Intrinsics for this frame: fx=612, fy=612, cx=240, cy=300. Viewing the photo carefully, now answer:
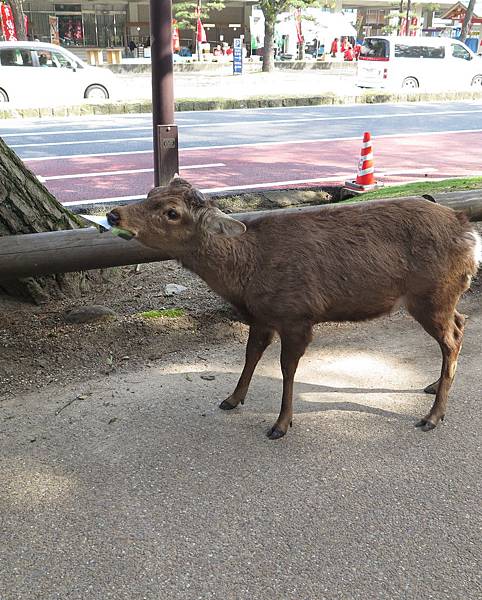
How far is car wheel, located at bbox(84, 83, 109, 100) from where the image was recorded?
19.2m

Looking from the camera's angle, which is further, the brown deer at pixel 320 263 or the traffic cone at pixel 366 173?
the traffic cone at pixel 366 173

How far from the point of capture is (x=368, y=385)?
386 centimetres

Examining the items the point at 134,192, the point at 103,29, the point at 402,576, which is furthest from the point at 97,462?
the point at 103,29

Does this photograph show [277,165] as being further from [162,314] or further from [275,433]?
[275,433]

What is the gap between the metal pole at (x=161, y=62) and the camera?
6543 mm

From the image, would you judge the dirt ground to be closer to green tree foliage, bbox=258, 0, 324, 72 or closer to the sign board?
green tree foliage, bbox=258, 0, 324, 72

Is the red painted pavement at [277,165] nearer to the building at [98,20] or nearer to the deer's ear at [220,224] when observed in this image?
the deer's ear at [220,224]

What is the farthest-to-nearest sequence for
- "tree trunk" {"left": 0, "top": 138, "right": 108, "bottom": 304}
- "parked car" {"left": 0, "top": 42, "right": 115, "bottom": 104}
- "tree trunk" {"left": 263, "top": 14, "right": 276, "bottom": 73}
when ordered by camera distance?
"tree trunk" {"left": 263, "top": 14, "right": 276, "bottom": 73} → "parked car" {"left": 0, "top": 42, "right": 115, "bottom": 104} → "tree trunk" {"left": 0, "top": 138, "right": 108, "bottom": 304}

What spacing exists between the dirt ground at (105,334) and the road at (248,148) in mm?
3821

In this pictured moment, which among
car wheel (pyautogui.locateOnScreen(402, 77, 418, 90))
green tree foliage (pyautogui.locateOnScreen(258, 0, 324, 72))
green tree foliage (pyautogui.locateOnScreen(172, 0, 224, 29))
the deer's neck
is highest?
green tree foliage (pyautogui.locateOnScreen(172, 0, 224, 29))

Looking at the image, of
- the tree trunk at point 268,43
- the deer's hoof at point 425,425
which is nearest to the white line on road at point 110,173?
the deer's hoof at point 425,425

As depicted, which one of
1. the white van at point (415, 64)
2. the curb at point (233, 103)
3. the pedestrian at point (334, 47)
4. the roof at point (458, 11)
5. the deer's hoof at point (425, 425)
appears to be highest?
the roof at point (458, 11)

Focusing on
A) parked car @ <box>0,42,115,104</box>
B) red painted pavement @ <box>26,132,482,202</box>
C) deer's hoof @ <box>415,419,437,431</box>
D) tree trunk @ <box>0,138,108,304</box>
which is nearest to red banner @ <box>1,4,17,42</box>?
parked car @ <box>0,42,115,104</box>

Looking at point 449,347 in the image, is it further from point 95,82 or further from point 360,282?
point 95,82
